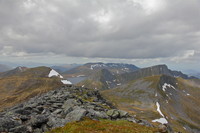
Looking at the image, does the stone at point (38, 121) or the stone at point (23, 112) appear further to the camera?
the stone at point (23, 112)

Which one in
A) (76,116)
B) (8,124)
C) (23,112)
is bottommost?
(23,112)

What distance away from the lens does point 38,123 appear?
2136 cm

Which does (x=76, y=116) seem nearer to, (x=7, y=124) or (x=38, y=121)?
(x=38, y=121)

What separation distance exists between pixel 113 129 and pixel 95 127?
2597mm

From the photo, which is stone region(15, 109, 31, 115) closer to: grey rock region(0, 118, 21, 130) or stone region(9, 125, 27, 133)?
grey rock region(0, 118, 21, 130)

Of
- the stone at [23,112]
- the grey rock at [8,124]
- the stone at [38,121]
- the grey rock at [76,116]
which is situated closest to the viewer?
the grey rock at [8,124]

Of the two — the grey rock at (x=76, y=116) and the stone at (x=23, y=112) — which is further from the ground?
the grey rock at (x=76, y=116)

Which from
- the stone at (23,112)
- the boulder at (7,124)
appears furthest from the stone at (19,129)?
the stone at (23,112)

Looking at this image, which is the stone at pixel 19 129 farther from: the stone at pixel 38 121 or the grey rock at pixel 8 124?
the stone at pixel 38 121

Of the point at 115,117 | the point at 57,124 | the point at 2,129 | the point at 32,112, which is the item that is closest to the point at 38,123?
the point at 57,124

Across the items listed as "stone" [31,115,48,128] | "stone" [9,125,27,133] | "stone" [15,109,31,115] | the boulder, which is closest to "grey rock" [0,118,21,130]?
the boulder

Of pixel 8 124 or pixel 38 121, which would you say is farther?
pixel 38 121

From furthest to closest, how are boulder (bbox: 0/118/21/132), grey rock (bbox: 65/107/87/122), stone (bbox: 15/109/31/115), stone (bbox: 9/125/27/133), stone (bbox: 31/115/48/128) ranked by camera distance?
stone (bbox: 15/109/31/115) → grey rock (bbox: 65/107/87/122) → stone (bbox: 31/115/48/128) → boulder (bbox: 0/118/21/132) → stone (bbox: 9/125/27/133)

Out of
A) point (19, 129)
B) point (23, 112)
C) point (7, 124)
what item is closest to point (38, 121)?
point (19, 129)
